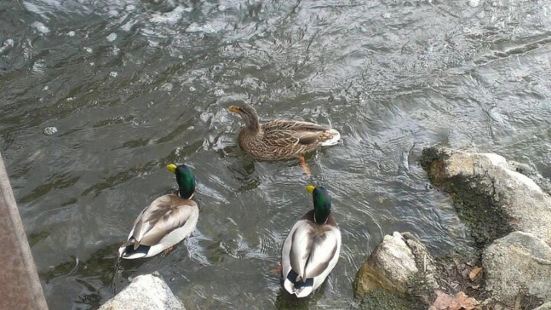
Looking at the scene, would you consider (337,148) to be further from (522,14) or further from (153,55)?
(522,14)

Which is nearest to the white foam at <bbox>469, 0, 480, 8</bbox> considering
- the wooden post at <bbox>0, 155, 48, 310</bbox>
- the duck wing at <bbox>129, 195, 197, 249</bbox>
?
the duck wing at <bbox>129, 195, 197, 249</bbox>

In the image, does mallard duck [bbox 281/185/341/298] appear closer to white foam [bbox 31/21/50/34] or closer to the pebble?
the pebble

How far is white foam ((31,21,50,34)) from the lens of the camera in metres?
8.40

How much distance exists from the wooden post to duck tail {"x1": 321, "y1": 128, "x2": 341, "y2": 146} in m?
4.62

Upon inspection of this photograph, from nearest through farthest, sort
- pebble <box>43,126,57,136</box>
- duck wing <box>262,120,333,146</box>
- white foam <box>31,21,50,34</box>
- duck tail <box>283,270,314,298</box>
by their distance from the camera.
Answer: duck tail <box>283,270,314,298</box> → pebble <box>43,126,57,136</box> → duck wing <box>262,120,333,146</box> → white foam <box>31,21,50,34</box>

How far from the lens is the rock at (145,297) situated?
4.58 m

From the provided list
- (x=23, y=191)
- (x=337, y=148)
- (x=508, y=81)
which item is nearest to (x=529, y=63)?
(x=508, y=81)

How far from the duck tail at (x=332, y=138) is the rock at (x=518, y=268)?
7.87 ft

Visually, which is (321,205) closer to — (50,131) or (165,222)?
(165,222)

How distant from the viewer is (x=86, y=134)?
695cm

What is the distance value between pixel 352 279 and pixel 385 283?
46 centimetres

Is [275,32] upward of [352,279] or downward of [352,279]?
upward

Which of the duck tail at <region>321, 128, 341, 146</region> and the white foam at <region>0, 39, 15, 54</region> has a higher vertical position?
the white foam at <region>0, 39, 15, 54</region>

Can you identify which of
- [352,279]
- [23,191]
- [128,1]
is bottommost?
[352,279]
